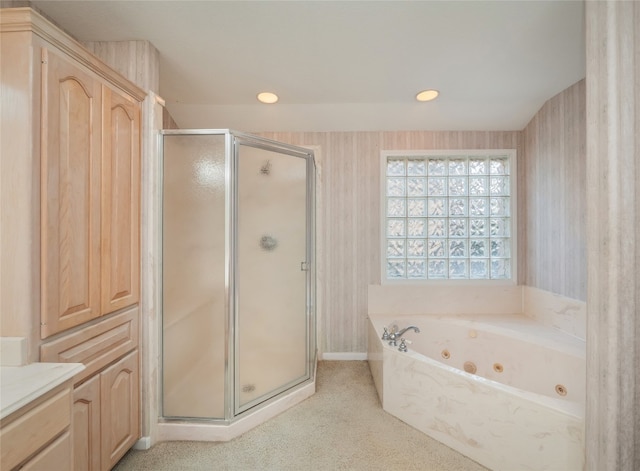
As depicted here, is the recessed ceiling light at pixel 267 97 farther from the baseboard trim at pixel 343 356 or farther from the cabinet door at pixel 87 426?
the baseboard trim at pixel 343 356

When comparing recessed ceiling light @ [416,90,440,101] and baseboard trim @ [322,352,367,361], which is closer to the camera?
recessed ceiling light @ [416,90,440,101]

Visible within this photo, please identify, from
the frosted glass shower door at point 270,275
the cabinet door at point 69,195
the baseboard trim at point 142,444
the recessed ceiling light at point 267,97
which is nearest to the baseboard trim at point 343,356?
the frosted glass shower door at point 270,275

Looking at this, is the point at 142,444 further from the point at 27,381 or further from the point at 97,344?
the point at 27,381

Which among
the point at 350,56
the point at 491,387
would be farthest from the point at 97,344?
the point at 350,56

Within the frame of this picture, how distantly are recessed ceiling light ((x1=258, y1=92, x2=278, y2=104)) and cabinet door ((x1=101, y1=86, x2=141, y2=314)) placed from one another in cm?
96

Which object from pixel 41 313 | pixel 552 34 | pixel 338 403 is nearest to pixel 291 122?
pixel 552 34

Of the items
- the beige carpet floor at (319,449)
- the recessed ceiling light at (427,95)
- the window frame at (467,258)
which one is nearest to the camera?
the beige carpet floor at (319,449)

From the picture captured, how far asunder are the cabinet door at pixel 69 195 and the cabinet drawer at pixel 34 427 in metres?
0.30

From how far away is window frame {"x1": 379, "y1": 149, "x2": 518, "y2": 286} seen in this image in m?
2.61

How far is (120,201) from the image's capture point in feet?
4.58

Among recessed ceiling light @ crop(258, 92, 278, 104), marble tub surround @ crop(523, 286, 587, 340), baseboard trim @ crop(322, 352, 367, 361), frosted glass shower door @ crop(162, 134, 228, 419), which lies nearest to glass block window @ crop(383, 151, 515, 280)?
marble tub surround @ crop(523, 286, 587, 340)

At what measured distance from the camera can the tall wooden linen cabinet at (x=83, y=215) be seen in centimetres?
99

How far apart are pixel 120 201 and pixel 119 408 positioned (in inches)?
41.0

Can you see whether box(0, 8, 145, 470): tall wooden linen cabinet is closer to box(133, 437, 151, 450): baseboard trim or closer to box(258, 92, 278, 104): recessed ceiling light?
box(133, 437, 151, 450): baseboard trim
